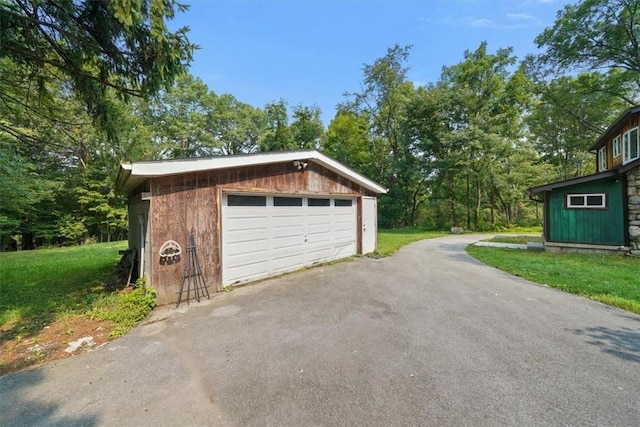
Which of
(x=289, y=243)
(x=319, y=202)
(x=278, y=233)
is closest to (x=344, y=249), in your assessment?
(x=319, y=202)

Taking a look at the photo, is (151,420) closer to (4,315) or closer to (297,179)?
(4,315)

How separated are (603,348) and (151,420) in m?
4.95

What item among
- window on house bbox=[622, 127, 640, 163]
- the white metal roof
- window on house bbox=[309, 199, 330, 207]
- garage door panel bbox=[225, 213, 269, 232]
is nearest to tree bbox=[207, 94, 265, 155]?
window on house bbox=[309, 199, 330, 207]

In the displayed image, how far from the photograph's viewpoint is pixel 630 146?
10141 millimetres

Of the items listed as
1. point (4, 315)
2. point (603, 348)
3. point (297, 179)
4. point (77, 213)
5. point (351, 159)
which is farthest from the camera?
point (351, 159)

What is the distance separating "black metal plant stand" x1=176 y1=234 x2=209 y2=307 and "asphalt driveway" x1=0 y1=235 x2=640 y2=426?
1.14ft

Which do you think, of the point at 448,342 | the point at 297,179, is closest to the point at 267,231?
the point at 297,179

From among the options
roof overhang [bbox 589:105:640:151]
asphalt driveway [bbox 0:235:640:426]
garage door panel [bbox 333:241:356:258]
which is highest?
roof overhang [bbox 589:105:640:151]

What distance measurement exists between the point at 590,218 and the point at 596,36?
542 inches

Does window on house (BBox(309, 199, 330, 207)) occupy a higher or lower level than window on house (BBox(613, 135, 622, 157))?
lower

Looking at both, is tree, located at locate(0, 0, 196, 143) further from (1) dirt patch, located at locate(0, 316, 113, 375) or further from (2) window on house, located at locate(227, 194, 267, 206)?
(1) dirt patch, located at locate(0, 316, 113, 375)

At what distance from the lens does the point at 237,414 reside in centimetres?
231

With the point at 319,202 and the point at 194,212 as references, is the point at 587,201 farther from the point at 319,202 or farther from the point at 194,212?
the point at 194,212

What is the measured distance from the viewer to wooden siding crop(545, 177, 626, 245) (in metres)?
9.17
